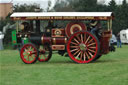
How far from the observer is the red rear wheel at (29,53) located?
16.8 m

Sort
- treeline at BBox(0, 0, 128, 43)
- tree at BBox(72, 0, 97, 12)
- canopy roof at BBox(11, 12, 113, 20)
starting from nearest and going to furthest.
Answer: canopy roof at BBox(11, 12, 113, 20), treeline at BBox(0, 0, 128, 43), tree at BBox(72, 0, 97, 12)

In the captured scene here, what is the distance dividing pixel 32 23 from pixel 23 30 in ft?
1.53

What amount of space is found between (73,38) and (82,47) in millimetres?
475

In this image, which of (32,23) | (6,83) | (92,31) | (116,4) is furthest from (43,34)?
(116,4)

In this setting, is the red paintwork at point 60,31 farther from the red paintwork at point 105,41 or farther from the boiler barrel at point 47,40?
the red paintwork at point 105,41

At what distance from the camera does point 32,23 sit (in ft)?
57.6

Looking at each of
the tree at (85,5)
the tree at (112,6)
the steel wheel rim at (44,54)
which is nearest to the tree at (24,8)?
the tree at (85,5)

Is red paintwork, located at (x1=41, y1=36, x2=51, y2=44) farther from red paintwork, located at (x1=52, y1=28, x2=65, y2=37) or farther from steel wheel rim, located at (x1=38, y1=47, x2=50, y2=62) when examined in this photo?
steel wheel rim, located at (x1=38, y1=47, x2=50, y2=62)

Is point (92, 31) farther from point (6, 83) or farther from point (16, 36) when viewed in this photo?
point (6, 83)

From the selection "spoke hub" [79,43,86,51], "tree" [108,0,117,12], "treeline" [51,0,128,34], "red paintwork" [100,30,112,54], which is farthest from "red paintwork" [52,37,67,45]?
"tree" [108,0,117,12]

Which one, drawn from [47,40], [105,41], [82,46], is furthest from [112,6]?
[82,46]

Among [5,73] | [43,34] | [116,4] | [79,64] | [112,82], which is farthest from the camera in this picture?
[116,4]

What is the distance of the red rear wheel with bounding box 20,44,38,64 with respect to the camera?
1681cm

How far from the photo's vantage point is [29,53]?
16812 millimetres
